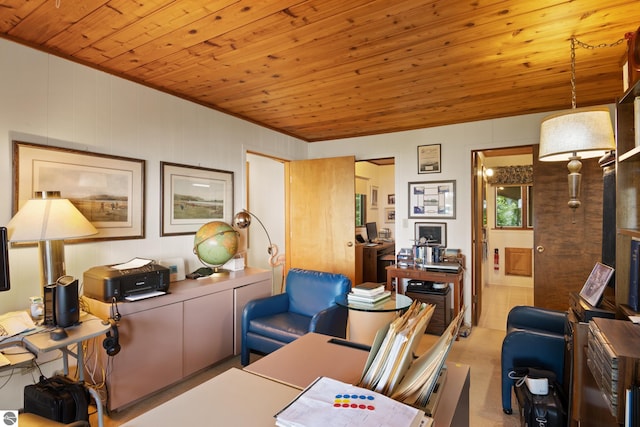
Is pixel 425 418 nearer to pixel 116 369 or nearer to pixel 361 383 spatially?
pixel 361 383

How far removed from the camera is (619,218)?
165cm

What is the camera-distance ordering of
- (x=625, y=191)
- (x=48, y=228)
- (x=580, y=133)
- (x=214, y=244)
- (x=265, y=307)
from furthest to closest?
(x=214, y=244), (x=265, y=307), (x=48, y=228), (x=580, y=133), (x=625, y=191)

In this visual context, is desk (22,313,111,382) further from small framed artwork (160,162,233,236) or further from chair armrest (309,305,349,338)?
chair armrest (309,305,349,338)

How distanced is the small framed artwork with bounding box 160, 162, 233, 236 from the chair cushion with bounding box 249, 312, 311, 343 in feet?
3.81

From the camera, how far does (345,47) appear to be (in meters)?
2.25

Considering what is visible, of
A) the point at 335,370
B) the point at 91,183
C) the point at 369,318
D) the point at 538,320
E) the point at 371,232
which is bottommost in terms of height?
the point at 369,318

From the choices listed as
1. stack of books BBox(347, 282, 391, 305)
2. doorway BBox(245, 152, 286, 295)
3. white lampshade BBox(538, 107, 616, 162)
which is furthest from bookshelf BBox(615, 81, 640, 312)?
doorway BBox(245, 152, 286, 295)

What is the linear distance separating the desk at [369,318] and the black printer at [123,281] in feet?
4.60

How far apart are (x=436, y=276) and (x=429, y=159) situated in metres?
1.49

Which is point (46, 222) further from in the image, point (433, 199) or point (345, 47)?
point (433, 199)

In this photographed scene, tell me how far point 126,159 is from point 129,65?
2.39 feet

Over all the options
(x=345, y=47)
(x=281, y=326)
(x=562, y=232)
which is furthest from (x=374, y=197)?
(x=345, y=47)

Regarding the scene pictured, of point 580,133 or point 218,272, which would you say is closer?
point 580,133

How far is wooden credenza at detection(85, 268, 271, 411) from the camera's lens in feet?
7.38
